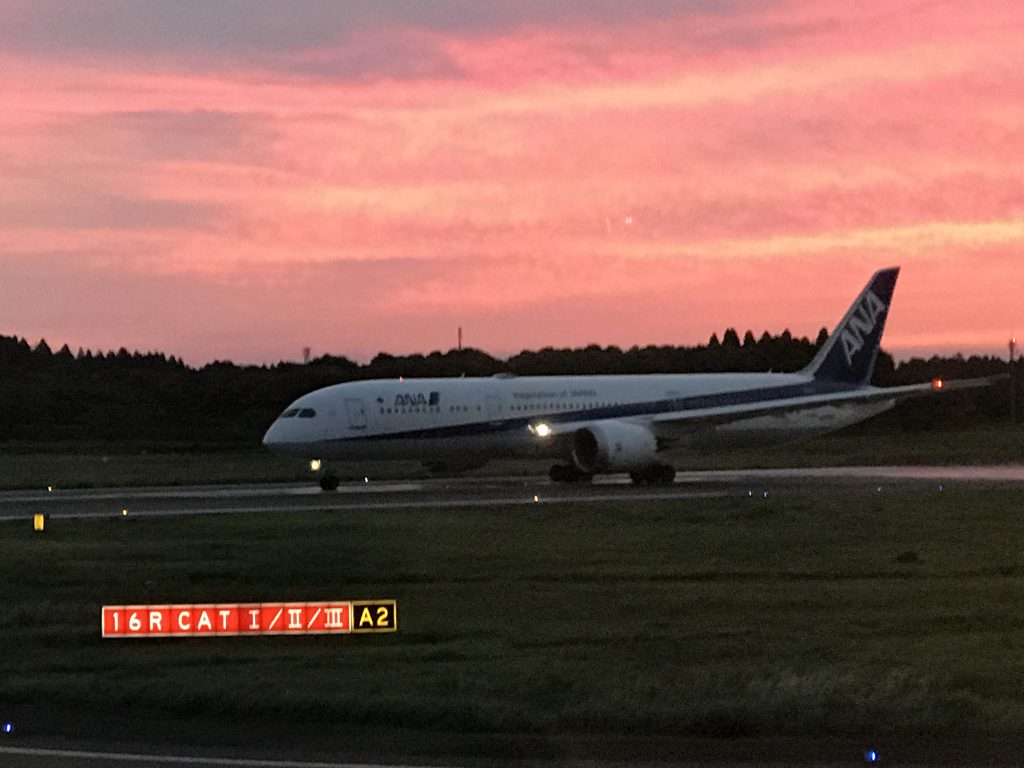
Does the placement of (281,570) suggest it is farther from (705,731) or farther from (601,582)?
(705,731)

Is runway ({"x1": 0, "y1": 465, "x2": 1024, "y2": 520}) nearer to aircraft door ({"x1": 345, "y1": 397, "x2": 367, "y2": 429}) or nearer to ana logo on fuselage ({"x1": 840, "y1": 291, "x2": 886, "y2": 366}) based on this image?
aircraft door ({"x1": 345, "y1": 397, "x2": 367, "y2": 429})

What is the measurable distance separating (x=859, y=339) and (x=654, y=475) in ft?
40.9

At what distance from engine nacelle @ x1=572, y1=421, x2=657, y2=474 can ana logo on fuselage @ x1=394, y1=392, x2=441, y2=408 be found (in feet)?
16.3

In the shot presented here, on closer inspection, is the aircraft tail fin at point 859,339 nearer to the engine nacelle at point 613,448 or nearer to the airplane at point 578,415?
the airplane at point 578,415

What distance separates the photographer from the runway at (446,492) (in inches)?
1651

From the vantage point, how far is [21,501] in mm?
45812

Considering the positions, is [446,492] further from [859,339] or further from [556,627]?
[556,627]

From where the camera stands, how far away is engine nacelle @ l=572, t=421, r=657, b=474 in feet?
168

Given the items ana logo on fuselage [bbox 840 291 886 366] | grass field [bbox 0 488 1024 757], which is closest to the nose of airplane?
grass field [bbox 0 488 1024 757]

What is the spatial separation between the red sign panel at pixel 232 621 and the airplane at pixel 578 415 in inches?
1205

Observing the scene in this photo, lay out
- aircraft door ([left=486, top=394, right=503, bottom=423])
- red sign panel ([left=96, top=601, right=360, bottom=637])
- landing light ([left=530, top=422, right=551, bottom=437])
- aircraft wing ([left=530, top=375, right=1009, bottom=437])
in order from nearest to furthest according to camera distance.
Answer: red sign panel ([left=96, top=601, right=360, bottom=637]) → aircraft door ([left=486, top=394, right=503, bottom=423]) → landing light ([left=530, top=422, right=551, bottom=437]) → aircraft wing ([left=530, top=375, right=1009, bottom=437])

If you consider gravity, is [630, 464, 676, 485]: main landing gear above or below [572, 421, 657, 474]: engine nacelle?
below

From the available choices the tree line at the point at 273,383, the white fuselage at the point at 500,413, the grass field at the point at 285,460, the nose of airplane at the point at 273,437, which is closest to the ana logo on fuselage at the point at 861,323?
the white fuselage at the point at 500,413

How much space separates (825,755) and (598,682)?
358cm
